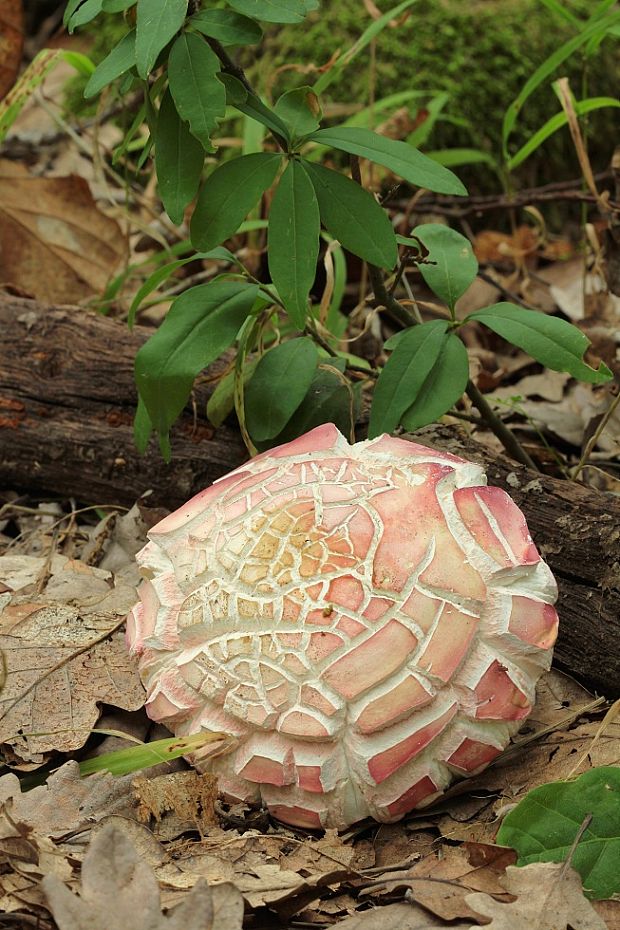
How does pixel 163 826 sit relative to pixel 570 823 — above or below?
below

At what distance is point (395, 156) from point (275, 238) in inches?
12.2

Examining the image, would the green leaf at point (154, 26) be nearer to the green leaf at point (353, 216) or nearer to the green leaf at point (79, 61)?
the green leaf at point (353, 216)

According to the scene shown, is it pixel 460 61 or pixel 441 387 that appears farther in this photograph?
pixel 460 61

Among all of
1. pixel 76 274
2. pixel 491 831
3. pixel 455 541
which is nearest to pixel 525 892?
→ pixel 491 831

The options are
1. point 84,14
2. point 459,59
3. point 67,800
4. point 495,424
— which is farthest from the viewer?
point 459,59

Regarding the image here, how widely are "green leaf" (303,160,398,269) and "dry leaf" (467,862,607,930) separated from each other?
1.17 meters

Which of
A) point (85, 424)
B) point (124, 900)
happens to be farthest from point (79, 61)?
point (124, 900)

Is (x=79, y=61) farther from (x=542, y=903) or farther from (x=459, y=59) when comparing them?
(x=542, y=903)

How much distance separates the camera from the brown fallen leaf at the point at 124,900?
136cm

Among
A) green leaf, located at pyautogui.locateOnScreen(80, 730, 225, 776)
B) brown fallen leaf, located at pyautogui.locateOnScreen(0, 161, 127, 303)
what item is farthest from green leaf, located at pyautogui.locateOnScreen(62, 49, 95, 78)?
green leaf, located at pyautogui.locateOnScreen(80, 730, 225, 776)

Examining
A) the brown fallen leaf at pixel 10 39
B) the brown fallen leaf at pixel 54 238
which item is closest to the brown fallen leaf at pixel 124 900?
the brown fallen leaf at pixel 54 238

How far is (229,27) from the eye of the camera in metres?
1.82

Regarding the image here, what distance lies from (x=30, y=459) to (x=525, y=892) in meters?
1.75

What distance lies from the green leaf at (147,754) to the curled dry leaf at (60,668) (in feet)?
0.28
